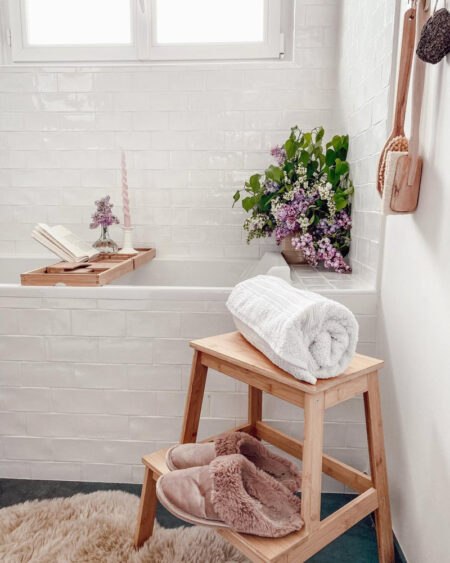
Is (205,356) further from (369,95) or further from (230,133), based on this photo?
(230,133)

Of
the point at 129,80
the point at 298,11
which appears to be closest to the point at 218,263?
the point at 129,80

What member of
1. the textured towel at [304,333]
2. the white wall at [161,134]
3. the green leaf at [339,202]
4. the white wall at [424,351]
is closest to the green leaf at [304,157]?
the green leaf at [339,202]

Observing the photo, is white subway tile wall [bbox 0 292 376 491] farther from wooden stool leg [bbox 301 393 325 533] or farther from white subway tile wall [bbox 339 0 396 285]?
wooden stool leg [bbox 301 393 325 533]

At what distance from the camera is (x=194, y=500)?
3.26 feet

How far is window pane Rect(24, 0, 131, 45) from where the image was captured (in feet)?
7.79

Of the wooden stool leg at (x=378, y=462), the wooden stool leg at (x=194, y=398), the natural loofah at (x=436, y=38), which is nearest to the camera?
the natural loofah at (x=436, y=38)

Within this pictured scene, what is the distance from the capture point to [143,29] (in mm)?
2326

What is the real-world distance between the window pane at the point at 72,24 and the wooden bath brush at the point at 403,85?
166 cm

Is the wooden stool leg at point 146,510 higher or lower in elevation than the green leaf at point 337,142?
lower

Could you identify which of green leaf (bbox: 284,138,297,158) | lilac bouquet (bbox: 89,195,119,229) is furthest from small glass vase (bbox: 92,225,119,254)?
green leaf (bbox: 284,138,297,158)

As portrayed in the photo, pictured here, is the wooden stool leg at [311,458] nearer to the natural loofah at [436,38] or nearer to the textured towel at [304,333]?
the textured towel at [304,333]

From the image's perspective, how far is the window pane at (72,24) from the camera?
238cm

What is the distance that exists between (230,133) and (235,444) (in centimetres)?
166

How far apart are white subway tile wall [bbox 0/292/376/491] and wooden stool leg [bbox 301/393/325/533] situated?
56cm
